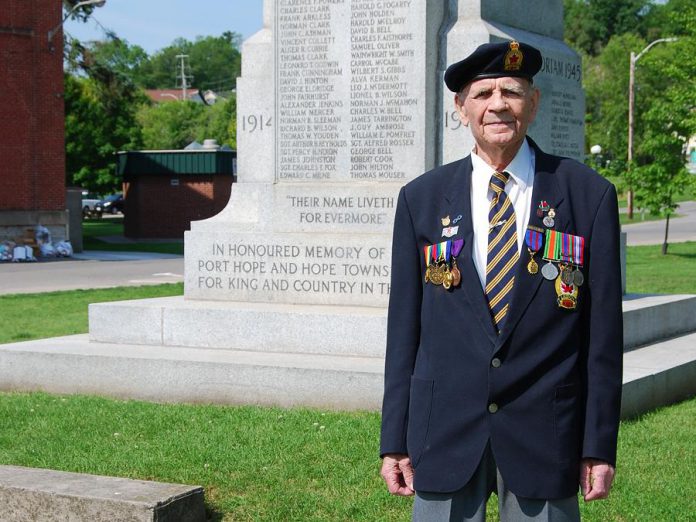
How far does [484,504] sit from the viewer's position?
3.42 m

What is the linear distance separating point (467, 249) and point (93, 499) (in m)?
2.50

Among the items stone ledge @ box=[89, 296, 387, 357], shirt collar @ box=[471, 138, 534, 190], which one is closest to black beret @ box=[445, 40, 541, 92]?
shirt collar @ box=[471, 138, 534, 190]

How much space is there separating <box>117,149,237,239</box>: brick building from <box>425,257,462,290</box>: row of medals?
34.0 metres

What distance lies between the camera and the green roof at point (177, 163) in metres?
37.6

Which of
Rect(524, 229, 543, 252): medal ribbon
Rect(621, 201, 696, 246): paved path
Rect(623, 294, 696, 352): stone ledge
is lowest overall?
Rect(621, 201, 696, 246): paved path

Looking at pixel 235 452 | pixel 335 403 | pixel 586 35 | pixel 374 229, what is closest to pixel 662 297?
pixel 374 229

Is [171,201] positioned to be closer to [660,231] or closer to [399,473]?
[660,231]

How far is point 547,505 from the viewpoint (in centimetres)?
338

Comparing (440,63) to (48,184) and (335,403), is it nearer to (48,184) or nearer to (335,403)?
(335,403)

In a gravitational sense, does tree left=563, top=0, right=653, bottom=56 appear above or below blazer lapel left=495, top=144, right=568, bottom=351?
above

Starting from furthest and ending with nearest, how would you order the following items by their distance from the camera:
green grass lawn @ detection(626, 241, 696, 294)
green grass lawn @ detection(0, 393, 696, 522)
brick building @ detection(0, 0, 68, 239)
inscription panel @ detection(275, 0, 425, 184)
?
1. brick building @ detection(0, 0, 68, 239)
2. green grass lawn @ detection(626, 241, 696, 294)
3. inscription panel @ detection(275, 0, 425, 184)
4. green grass lawn @ detection(0, 393, 696, 522)

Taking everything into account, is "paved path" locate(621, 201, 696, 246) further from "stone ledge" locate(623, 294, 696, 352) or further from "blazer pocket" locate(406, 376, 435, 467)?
"blazer pocket" locate(406, 376, 435, 467)

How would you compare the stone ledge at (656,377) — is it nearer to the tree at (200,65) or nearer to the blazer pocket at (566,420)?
the blazer pocket at (566,420)

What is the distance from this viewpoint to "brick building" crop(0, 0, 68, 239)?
1172 inches
